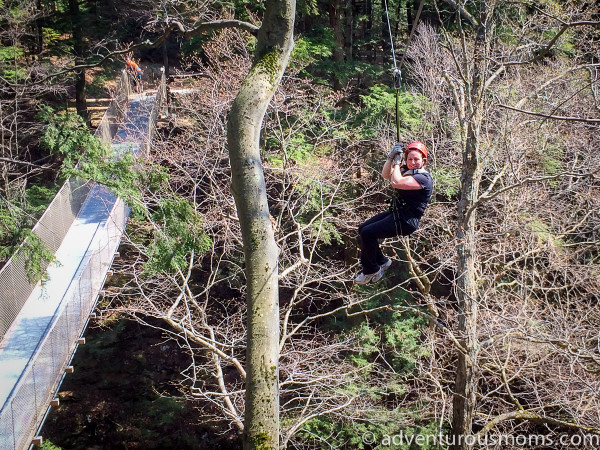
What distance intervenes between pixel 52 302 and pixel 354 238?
7.25m

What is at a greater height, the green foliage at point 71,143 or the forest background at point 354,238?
the green foliage at point 71,143

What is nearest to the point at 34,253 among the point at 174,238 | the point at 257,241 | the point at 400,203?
the point at 174,238

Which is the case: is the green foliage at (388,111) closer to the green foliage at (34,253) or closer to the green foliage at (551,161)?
the green foliage at (551,161)

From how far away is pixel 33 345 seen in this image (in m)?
9.41

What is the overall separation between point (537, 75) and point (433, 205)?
166 inches

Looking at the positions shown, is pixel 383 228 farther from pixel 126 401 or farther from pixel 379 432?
pixel 126 401

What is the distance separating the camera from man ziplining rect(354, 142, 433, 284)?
5.21m

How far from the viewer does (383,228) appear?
560cm

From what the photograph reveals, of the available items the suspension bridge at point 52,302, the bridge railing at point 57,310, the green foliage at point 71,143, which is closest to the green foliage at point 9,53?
the suspension bridge at point 52,302

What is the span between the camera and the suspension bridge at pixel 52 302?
8258 millimetres

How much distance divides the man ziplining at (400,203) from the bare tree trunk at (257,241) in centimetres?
148

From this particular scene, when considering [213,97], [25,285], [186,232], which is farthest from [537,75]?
[25,285]

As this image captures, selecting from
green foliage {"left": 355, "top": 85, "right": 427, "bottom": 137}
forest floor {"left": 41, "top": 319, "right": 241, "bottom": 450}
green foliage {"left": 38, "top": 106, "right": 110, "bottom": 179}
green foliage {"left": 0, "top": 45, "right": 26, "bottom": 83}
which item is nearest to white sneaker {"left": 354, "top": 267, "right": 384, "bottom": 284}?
green foliage {"left": 38, "top": 106, "right": 110, "bottom": 179}

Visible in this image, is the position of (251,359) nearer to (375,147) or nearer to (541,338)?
(541,338)
